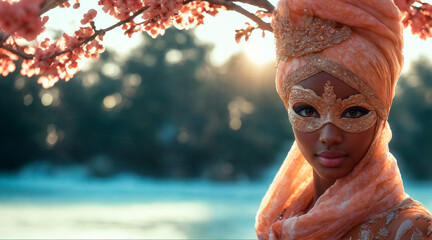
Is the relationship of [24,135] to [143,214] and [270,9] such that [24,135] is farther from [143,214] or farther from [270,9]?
[270,9]

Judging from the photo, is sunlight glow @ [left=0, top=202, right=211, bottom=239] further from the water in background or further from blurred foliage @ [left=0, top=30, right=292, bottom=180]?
blurred foliage @ [left=0, top=30, right=292, bottom=180]

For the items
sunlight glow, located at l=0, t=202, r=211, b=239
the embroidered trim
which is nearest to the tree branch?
the embroidered trim

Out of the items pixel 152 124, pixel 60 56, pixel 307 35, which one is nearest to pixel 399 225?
pixel 307 35

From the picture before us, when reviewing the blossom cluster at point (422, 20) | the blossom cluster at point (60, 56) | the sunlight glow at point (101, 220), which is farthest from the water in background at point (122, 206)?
the blossom cluster at point (422, 20)

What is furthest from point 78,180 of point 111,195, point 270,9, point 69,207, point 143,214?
point 270,9

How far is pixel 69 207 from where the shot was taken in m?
17.6

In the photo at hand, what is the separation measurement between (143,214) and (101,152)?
1306 cm

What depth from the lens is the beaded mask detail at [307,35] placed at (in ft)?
6.53

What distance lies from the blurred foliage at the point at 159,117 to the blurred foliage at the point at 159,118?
0.05m

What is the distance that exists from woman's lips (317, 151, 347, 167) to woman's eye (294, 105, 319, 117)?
14 cm

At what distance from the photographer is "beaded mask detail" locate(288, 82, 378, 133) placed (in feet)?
6.39

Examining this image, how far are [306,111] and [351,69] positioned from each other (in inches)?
8.6

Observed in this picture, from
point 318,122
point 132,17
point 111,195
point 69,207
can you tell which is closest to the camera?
point 318,122

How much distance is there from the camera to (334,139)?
1.96m
